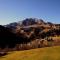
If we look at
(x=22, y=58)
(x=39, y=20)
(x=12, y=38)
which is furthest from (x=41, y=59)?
(x=39, y=20)

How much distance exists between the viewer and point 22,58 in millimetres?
25844

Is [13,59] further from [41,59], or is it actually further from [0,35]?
[0,35]

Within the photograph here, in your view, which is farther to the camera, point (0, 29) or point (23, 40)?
point (0, 29)

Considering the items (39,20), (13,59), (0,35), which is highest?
(39,20)

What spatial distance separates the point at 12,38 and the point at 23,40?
5569 millimetres

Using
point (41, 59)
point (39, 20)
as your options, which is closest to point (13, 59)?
point (41, 59)

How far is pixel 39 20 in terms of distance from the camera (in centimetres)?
13338

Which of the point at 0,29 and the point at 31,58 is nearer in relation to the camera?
the point at 31,58

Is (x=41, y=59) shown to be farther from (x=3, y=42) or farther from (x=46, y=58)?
(x=3, y=42)

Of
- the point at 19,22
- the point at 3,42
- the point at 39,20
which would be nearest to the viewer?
the point at 3,42

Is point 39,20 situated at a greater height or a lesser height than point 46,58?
greater

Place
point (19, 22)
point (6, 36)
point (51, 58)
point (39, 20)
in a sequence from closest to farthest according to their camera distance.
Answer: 1. point (51, 58)
2. point (6, 36)
3. point (39, 20)
4. point (19, 22)

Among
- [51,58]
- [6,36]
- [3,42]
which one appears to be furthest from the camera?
[6,36]

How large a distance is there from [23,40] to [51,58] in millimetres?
45109
